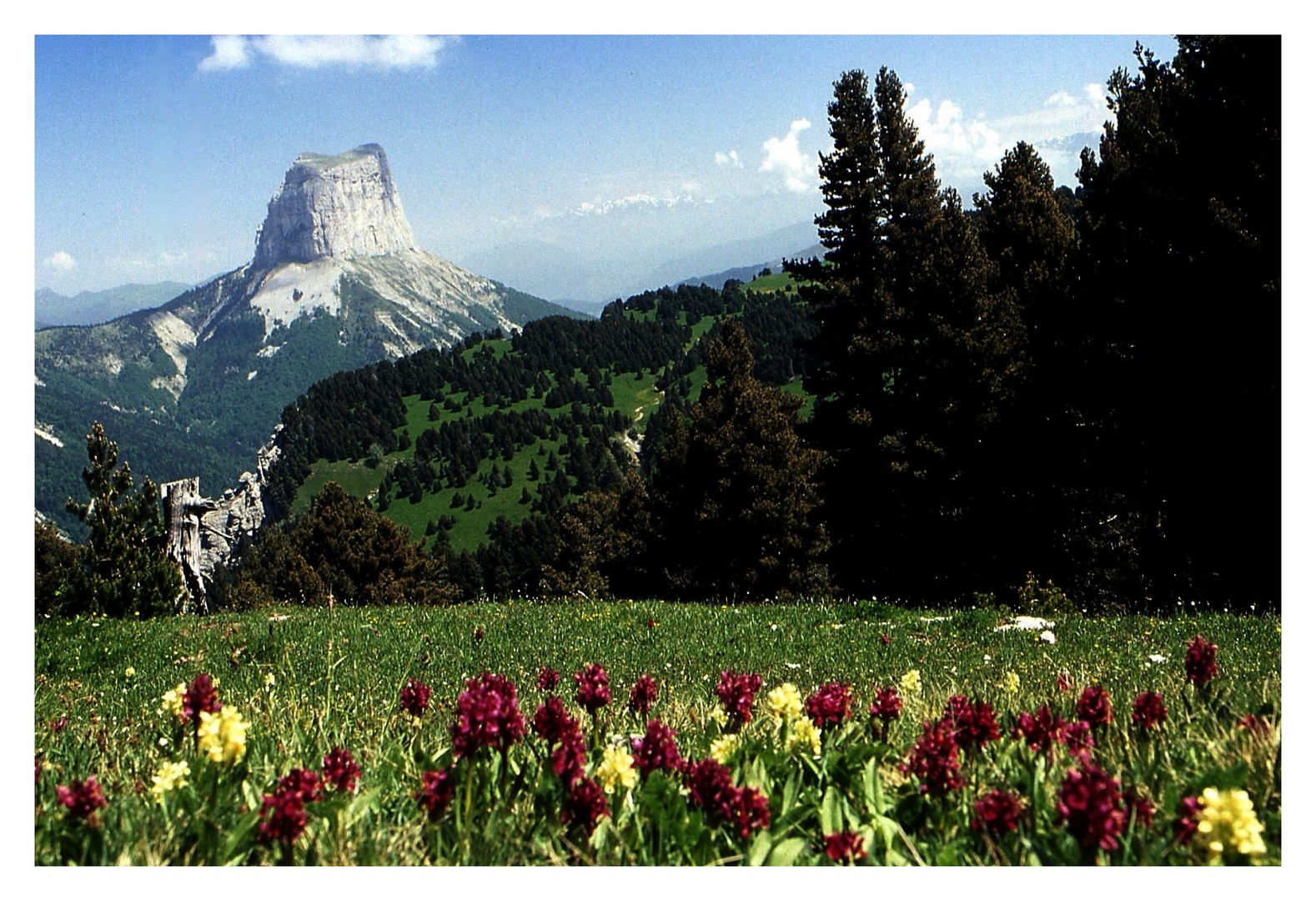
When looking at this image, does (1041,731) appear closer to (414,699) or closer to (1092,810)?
(1092,810)

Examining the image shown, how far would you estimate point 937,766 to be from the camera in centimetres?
279

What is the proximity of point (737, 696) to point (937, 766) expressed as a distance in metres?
0.98

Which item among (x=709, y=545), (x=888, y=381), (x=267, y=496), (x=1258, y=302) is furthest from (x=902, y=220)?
(x=267, y=496)

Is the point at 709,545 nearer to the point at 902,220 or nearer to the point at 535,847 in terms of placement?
the point at 902,220

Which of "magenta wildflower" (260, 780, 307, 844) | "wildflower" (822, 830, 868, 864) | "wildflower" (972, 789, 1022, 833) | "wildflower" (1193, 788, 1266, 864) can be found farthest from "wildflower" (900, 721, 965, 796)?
"magenta wildflower" (260, 780, 307, 844)

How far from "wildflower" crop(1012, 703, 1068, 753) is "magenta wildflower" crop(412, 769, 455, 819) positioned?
198 centimetres

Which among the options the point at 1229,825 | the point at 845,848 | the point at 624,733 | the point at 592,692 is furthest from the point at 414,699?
the point at 1229,825

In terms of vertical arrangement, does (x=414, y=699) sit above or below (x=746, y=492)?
above

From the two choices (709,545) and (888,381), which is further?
(709,545)

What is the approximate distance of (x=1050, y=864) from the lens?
2.46m

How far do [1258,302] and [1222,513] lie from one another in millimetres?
6294

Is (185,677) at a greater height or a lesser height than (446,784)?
lesser

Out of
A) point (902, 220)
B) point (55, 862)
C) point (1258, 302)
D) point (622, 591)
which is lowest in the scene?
point (622, 591)

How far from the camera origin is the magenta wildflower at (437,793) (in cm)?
283
